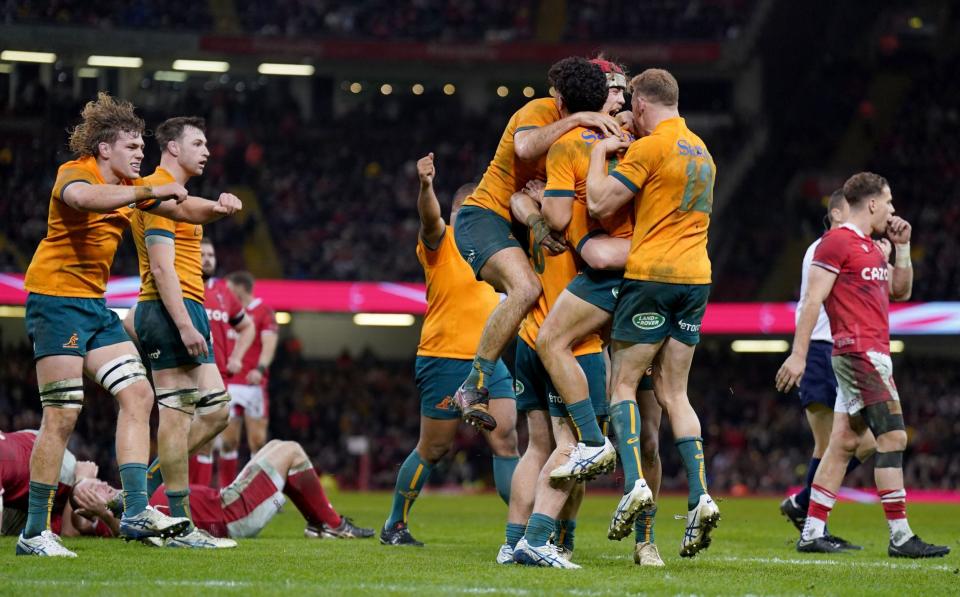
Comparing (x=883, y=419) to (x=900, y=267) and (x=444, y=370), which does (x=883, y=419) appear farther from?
(x=444, y=370)

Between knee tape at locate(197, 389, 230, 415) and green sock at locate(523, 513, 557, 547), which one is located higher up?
knee tape at locate(197, 389, 230, 415)

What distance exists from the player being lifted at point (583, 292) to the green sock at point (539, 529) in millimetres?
270

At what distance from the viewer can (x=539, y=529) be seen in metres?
6.62

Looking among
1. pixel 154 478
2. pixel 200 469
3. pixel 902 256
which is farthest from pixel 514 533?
pixel 200 469

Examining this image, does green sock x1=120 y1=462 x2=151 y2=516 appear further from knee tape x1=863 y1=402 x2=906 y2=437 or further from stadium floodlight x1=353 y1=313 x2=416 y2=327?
stadium floodlight x1=353 y1=313 x2=416 y2=327

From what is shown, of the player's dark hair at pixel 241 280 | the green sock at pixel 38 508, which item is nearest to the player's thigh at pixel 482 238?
the green sock at pixel 38 508

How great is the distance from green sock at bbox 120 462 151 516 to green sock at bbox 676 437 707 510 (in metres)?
3.26

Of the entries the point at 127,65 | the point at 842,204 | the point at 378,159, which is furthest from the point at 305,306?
the point at 842,204

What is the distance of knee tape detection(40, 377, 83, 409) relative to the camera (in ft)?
23.9

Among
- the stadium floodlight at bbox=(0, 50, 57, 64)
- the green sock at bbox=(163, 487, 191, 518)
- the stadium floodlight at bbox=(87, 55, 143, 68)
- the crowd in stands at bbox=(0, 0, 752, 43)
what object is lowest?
the green sock at bbox=(163, 487, 191, 518)

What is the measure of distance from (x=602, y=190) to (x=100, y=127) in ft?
10.5

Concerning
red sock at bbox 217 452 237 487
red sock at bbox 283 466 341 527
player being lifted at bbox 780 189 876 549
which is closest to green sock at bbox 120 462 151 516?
red sock at bbox 283 466 341 527

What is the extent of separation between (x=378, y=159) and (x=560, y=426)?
26805 mm

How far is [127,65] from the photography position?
32.0 metres
